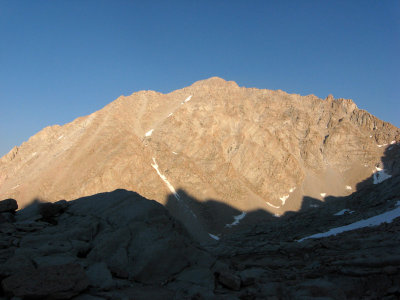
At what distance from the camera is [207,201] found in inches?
3297

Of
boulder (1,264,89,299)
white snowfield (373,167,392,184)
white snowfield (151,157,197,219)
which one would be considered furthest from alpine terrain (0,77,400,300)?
white snowfield (373,167,392,184)

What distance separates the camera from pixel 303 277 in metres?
9.84

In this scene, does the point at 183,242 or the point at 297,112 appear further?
the point at 297,112

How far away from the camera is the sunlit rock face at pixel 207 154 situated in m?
75.8

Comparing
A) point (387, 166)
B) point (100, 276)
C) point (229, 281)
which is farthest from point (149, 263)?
→ point (387, 166)

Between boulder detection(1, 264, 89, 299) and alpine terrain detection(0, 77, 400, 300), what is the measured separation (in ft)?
0.09

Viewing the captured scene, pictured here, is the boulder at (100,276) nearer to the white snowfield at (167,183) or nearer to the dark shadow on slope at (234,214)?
the dark shadow on slope at (234,214)

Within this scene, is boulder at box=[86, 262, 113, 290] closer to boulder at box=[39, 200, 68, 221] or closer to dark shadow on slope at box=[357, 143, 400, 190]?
boulder at box=[39, 200, 68, 221]

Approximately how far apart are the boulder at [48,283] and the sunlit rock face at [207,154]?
64383 millimetres

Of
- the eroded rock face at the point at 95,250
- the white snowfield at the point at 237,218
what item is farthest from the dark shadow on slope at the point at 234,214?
the eroded rock face at the point at 95,250

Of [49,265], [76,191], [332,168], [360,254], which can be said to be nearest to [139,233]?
[49,265]

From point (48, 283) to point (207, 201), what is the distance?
3054 inches

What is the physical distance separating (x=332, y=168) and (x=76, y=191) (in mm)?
106851

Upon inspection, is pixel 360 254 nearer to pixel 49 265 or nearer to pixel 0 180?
pixel 49 265
